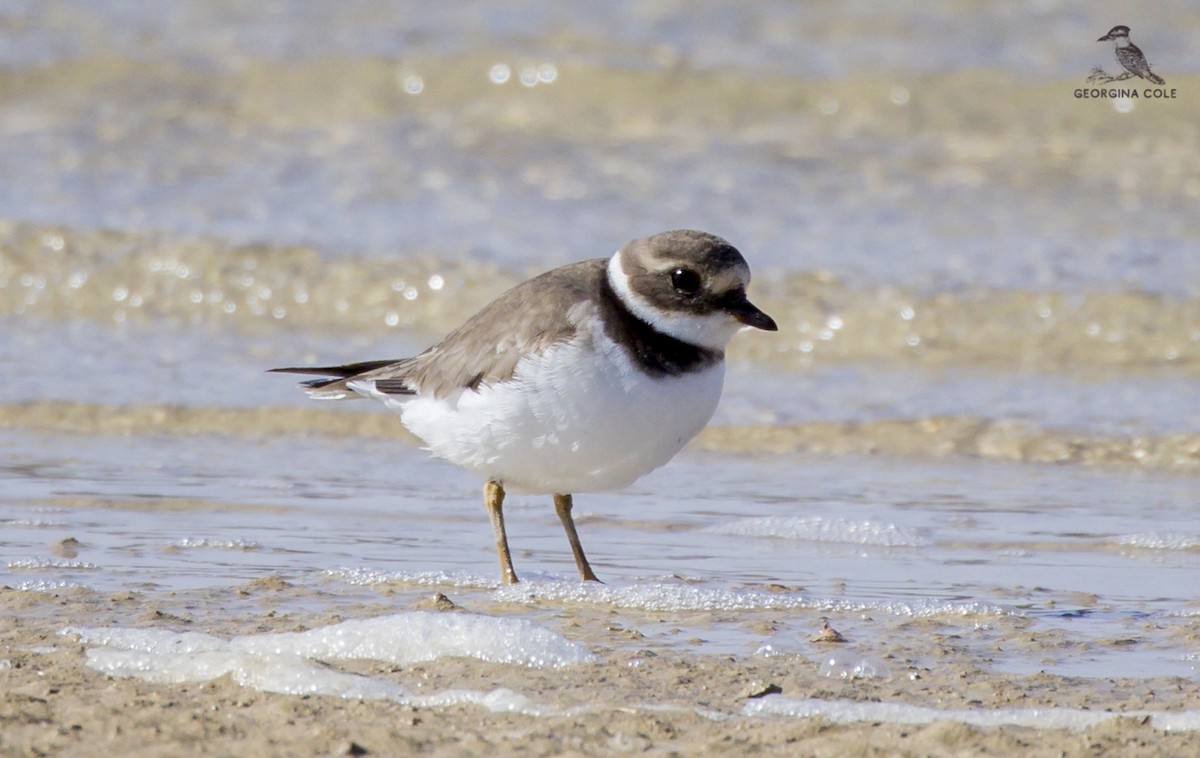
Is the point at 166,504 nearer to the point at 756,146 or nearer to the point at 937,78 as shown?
the point at 756,146

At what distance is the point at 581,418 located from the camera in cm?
465

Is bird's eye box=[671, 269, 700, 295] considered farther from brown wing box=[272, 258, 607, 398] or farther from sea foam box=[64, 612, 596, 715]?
sea foam box=[64, 612, 596, 715]

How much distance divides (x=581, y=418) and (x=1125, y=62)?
35.6ft

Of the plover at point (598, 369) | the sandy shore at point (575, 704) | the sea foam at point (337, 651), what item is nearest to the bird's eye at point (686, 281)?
the plover at point (598, 369)

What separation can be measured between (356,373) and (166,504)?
0.97m

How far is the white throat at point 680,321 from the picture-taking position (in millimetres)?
4770

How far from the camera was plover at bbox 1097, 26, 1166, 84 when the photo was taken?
1374 centimetres

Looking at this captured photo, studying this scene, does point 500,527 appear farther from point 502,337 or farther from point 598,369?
point 598,369

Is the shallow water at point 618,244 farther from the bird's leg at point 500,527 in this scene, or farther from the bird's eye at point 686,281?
the bird's eye at point 686,281

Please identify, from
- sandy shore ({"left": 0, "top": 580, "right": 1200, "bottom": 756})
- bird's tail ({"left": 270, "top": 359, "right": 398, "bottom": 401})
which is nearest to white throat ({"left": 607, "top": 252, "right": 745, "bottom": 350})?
sandy shore ({"left": 0, "top": 580, "right": 1200, "bottom": 756})

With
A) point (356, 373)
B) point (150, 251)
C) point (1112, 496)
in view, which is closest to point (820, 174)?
point (150, 251)

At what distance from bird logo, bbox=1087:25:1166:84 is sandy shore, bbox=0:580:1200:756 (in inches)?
407

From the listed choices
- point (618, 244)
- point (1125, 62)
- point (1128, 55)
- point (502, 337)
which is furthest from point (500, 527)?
point (1128, 55)

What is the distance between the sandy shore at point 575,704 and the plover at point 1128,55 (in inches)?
408
